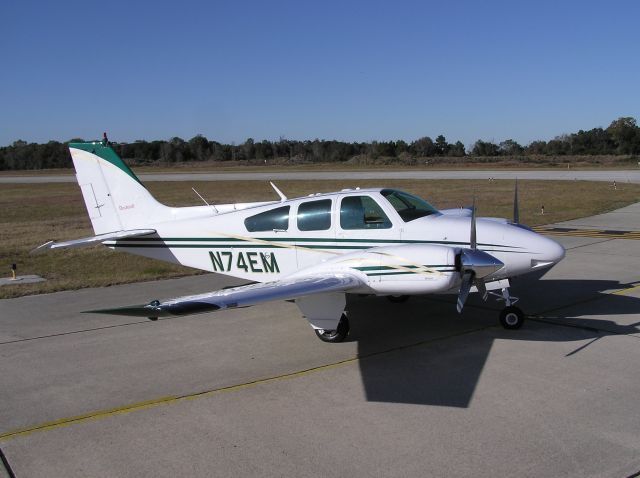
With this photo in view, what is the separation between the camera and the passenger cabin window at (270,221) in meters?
9.12

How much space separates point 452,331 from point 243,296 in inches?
137

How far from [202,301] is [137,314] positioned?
0.79 metres

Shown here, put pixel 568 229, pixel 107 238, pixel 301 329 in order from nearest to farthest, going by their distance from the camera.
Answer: pixel 301 329 < pixel 107 238 < pixel 568 229

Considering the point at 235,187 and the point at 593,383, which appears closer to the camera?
the point at 593,383

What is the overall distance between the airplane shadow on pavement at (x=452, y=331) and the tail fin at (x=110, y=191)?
4.29 m

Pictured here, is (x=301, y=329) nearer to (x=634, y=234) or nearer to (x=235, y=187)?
(x=634, y=234)

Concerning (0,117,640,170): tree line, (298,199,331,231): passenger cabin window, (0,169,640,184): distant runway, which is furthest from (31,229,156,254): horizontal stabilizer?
(0,117,640,170): tree line

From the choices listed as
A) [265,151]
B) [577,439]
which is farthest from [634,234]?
[265,151]

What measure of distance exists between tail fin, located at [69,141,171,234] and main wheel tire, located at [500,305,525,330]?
617 centimetres

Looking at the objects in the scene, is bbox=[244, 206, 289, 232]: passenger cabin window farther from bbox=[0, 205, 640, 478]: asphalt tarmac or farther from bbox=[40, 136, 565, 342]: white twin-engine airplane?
bbox=[0, 205, 640, 478]: asphalt tarmac

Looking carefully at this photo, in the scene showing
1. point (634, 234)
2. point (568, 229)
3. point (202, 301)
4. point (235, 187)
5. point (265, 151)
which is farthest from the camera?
point (265, 151)

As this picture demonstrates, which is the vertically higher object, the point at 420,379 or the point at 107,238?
the point at 107,238

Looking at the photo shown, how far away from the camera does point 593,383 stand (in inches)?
249

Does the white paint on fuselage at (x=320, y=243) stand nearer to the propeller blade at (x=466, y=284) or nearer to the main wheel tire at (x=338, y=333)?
the propeller blade at (x=466, y=284)
